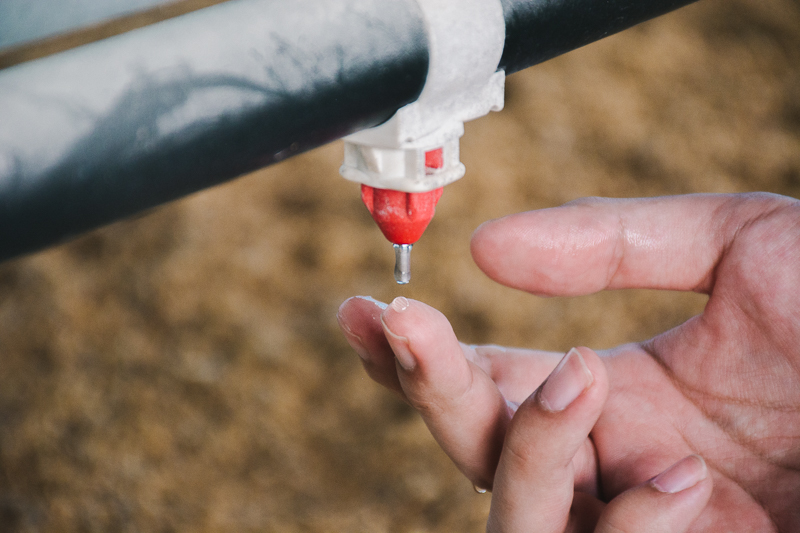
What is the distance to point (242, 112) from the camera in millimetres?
182

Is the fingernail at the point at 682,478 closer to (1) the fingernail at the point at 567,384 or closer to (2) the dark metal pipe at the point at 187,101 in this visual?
(1) the fingernail at the point at 567,384

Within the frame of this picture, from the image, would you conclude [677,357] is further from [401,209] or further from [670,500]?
[401,209]

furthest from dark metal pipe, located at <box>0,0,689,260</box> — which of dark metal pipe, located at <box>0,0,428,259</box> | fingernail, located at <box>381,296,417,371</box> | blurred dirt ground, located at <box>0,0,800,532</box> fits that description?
blurred dirt ground, located at <box>0,0,800,532</box>

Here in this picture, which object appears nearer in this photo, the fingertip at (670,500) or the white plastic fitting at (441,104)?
the white plastic fitting at (441,104)

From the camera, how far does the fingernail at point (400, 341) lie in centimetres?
32

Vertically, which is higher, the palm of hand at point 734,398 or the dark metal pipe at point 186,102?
Answer: the dark metal pipe at point 186,102

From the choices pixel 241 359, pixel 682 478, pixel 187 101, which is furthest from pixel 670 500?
pixel 241 359

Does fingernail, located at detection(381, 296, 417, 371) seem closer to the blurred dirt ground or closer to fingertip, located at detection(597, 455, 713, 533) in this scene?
fingertip, located at detection(597, 455, 713, 533)

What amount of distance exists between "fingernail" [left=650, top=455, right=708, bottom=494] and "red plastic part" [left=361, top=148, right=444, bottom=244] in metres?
0.18

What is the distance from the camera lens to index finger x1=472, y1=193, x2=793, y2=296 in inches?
14.2

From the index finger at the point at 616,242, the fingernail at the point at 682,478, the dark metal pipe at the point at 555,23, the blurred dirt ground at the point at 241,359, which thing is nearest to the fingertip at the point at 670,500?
the fingernail at the point at 682,478

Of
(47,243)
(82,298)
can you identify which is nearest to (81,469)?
(82,298)

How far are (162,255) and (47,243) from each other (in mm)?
730

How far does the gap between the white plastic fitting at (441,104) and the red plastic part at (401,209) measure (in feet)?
0.03
